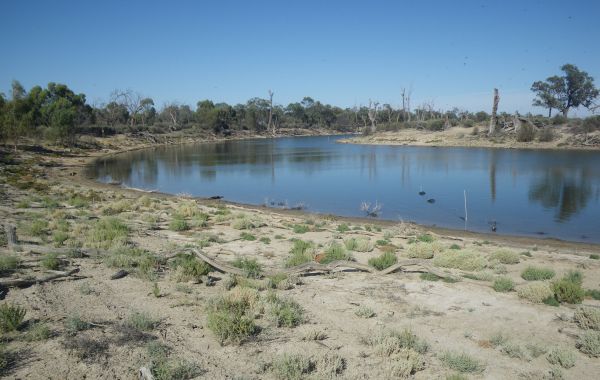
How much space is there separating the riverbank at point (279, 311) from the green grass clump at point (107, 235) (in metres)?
0.06

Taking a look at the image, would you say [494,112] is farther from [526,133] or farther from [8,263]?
[8,263]

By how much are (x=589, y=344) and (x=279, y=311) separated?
17.2ft

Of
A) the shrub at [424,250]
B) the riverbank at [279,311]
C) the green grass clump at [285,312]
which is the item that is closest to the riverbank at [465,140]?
the riverbank at [279,311]

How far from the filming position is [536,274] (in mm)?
11133

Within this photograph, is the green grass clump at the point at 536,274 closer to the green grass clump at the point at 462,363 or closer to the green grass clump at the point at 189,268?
the green grass clump at the point at 462,363

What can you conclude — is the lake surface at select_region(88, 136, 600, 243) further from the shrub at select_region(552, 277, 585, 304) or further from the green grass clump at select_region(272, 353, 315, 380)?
the green grass clump at select_region(272, 353, 315, 380)

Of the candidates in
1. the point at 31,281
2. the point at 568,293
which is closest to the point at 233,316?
the point at 31,281

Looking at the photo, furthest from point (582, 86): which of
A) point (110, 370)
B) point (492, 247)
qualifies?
point (110, 370)

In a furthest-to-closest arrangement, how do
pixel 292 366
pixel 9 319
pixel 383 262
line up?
pixel 383 262
pixel 9 319
pixel 292 366

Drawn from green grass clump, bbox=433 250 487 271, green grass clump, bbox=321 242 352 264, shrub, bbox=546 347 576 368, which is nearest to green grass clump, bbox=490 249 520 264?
green grass clump, bbox=433 250 487 271

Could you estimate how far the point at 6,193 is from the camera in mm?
23094

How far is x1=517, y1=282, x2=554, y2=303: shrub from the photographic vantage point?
933 centimetres

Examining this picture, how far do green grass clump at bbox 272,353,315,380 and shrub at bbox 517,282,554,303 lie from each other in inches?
225

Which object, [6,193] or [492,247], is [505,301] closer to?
[492,247]
